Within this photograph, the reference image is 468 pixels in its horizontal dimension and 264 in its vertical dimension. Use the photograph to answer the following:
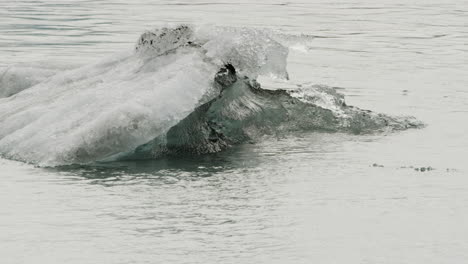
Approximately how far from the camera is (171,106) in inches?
349

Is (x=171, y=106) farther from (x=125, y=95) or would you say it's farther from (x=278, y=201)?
(x=278, y=201)

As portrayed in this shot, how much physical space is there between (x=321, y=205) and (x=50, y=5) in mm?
19706

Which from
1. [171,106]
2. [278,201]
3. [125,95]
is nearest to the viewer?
[278,201]

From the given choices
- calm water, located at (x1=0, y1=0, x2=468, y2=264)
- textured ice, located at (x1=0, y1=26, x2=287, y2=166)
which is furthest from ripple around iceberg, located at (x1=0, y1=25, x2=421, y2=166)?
calm water, located at (x1=0, y1=0, x2=468, y2=264)

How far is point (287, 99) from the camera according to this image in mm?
10539

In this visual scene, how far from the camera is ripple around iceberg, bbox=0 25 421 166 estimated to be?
8.77 meters

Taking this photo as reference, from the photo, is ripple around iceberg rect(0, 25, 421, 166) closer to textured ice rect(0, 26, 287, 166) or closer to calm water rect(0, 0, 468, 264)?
textured ice rect(0, 26, 287, 166)

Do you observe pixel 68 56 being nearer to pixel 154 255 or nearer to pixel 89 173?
pixel 89 173

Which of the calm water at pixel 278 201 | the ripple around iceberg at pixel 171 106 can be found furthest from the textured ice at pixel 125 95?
the calm water at pixel 278 201

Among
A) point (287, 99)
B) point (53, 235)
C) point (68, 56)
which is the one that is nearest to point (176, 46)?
point (287, 99)

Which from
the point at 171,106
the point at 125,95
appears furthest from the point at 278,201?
the point at 125,95

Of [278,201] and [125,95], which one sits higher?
[125,95]

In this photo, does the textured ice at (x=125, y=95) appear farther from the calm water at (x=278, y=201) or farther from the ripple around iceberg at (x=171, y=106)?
the calm water at (x=278, y=201)

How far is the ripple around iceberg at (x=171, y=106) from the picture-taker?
8.77 m
